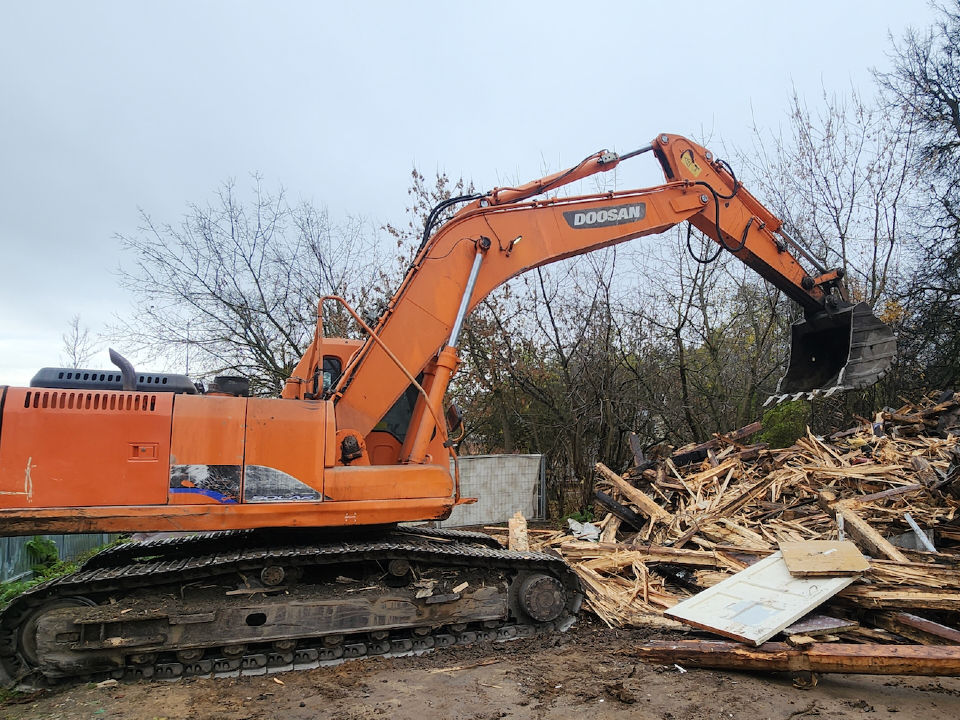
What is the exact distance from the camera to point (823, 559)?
539 centimetres

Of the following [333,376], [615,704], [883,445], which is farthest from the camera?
[883,445]

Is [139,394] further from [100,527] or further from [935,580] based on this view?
[935,580]

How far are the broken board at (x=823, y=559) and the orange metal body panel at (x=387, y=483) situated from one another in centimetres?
297

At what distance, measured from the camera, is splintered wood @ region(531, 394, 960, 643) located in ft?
17.0

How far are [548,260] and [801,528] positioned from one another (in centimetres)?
464

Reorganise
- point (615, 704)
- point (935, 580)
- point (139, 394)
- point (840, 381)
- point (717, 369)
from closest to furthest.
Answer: point (615, 704) < point (139, 394) < point (935, 580) < point (840, 381) < point (717, 369)

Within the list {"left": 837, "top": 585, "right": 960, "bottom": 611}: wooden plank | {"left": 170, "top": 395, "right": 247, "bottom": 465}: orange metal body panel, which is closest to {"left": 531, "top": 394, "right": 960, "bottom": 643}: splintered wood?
{"left": 837, "top": 585, "right": 960, "bottom": 611}: wooden plank

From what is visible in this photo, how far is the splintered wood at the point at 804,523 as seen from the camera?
5180mm

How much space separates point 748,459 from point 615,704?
7379mm

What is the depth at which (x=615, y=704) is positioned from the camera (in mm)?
4141

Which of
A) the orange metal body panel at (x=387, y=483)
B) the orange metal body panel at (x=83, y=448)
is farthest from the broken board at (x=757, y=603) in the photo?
the orange metal body panel at (x=83, y=448)

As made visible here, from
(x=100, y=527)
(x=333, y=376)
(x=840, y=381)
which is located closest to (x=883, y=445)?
(x=840, y=381)

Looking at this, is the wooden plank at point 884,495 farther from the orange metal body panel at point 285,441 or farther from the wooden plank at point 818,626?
the orange metal body panel at point 285,441

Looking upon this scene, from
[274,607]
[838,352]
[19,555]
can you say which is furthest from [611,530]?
[19,555]
